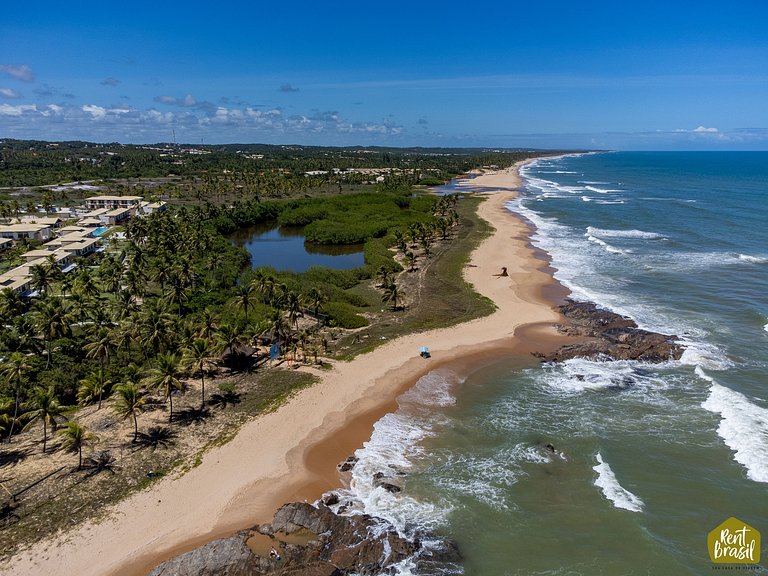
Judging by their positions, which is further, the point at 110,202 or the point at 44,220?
the point at 110,202

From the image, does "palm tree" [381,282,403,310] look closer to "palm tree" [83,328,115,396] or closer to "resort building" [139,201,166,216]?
"palm tree" [83,328,115,396]

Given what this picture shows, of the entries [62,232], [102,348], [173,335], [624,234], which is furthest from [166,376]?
[624,234]

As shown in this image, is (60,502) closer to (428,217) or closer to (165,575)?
(165,575)

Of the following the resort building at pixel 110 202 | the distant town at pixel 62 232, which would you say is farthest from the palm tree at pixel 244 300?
the resort building at pixel 110 202

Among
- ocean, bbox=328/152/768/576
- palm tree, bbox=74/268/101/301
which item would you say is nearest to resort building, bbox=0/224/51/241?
palm tree, bbox=74/268/101/301

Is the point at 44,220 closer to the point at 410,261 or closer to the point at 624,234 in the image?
the point at 410,261
